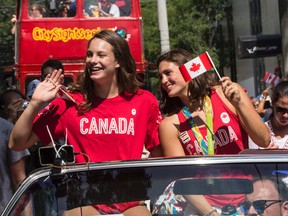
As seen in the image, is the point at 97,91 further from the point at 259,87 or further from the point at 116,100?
the point at 259,87

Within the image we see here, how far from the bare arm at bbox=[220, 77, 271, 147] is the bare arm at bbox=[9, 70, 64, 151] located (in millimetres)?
1037

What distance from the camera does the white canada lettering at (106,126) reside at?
5.09 meters

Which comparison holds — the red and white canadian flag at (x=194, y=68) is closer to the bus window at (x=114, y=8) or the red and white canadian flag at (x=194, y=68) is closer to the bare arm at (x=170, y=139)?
the bare arm at (x=170, y=139)

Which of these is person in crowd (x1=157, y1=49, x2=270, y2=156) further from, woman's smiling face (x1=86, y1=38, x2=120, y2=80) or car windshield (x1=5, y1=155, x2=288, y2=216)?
car windshield (x1=5, y1=155, x2=288, y2=216)

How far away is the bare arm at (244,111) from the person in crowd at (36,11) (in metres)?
12.3

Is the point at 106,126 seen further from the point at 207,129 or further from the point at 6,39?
the point at 6,39

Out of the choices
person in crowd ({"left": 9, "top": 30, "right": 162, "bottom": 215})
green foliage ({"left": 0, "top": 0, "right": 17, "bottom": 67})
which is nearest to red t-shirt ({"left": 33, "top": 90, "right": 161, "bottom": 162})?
person in crowd ({"left": 9, "top": 30, "right": 162, "bottom": 215})

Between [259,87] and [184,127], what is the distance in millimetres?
32864

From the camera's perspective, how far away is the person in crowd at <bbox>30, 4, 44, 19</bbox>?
17.1 m

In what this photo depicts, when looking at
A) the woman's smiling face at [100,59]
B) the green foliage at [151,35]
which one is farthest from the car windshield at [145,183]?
the green foliage at [151,35]

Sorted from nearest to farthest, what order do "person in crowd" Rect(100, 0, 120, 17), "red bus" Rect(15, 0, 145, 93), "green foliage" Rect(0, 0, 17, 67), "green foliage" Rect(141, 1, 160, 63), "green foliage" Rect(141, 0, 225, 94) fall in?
1. "red bus" Rect(15, 0, 145, 93)
2. "person in crowd" Rect(100, 0, 120, 17)
3. "green foliage" Rect(141, 0, 225, 94)
4. "green foliage" Rect(141, 1, 160, 63)
5. "green foliage" Rect(0, 0, 17, 67)

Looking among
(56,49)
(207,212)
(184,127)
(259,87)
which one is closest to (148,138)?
(184,127)

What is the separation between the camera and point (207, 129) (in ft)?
17.4

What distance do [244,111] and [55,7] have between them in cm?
1243
